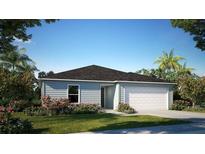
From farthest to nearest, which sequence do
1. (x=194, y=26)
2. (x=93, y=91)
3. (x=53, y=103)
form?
1. (x=93, y=91)
2. (x=53, y=103)
3. (x=194, y=26)

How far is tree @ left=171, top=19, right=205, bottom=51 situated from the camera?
41.3 ft

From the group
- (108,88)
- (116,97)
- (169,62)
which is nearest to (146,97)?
(116,97)

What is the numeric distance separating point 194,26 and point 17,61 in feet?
66.5

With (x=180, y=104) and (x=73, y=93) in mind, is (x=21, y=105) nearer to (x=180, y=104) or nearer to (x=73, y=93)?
(x=73, y=93)

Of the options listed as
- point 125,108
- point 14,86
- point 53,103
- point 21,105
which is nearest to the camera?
point 14,86

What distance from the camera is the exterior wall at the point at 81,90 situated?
63.5 ft

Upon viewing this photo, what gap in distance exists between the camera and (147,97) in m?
21.8

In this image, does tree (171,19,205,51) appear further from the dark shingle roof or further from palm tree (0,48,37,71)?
palm tree (0,48,37,71)

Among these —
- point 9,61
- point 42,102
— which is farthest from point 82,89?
point 9,61

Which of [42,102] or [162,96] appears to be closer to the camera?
[42,102]
